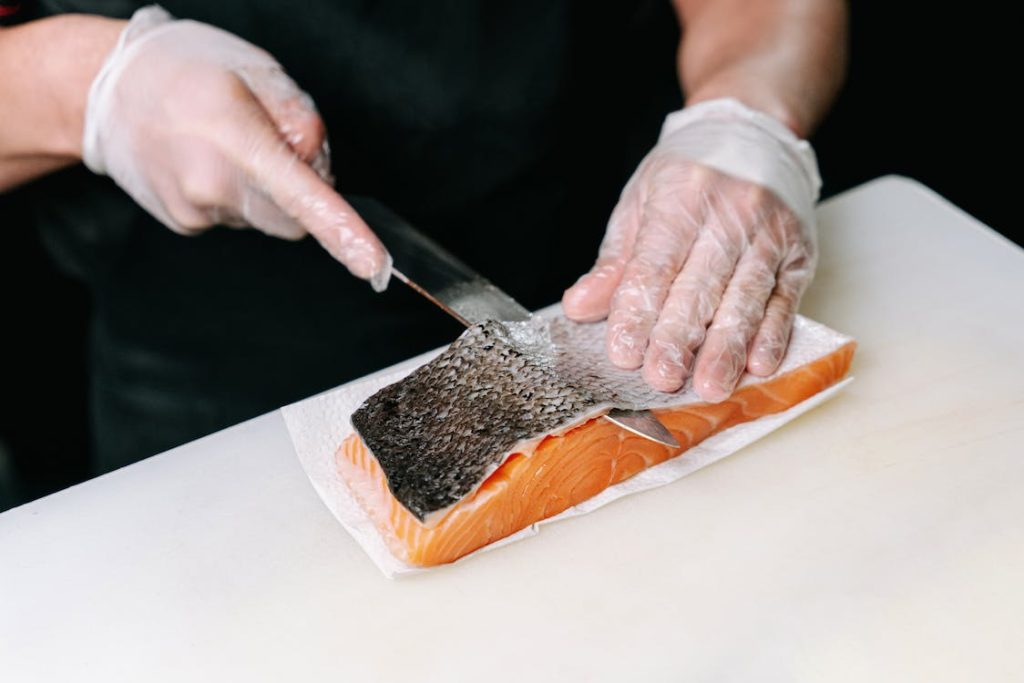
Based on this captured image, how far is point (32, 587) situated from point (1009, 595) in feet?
3.96

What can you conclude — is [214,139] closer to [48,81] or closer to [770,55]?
[48,81]

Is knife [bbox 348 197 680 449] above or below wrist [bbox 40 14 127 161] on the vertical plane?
below

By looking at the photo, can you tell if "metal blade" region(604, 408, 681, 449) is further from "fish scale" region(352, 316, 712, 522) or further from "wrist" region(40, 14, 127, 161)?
"wrist" region(40, 14, 127, 161)

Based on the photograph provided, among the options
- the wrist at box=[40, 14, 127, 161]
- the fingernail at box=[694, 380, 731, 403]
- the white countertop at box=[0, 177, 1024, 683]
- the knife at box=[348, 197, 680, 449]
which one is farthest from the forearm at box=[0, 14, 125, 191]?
the fingernail at box=[694, 380, 731, 403]

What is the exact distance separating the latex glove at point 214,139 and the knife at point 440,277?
50mm

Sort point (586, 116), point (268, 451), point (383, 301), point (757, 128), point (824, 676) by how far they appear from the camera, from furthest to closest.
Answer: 1. point (586, 116)
2. point (383, 301)
3. point (757, 128)
4. point (268, 451)
5. point (824, 676)

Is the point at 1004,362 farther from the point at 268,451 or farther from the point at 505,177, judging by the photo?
the point at 268,451

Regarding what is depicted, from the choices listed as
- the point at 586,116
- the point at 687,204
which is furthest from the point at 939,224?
the point at 586,116

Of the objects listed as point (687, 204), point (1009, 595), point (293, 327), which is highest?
point (687, 204)

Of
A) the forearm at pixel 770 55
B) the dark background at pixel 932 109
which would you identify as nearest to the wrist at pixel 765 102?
the forearm at pixel 770 55

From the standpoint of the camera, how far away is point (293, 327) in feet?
6.31

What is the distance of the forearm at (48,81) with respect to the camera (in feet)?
5.11

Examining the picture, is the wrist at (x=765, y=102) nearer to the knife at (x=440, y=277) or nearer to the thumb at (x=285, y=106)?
the knife at (x=440, y=277)

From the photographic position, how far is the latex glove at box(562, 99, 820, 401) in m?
1.39
